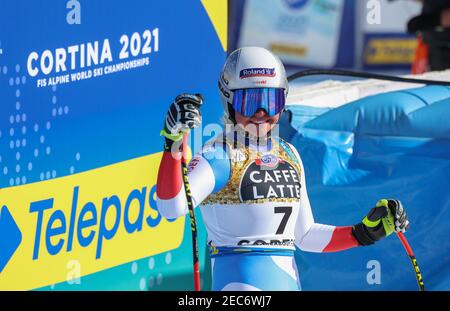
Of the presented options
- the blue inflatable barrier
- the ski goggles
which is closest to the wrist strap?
the ski goggles

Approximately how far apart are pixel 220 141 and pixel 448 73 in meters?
3.65

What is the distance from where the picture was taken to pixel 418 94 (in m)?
6.44

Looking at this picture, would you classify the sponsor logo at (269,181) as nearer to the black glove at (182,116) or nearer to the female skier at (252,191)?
the female skier at (252,191)

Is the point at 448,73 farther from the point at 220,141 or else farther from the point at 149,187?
the point at 220,141

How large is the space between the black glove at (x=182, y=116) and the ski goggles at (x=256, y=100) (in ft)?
1.33

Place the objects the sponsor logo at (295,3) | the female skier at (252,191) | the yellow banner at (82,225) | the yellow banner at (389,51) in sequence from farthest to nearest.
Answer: the yellow banner at (389,51) → the sponsor logo at (295,3) → the yellow banner at (82,225) → the female skier at (252,191)

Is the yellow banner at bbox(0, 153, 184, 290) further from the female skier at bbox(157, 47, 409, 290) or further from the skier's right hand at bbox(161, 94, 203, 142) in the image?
the skier's right hand at bbox(161, 94, 203, 142)

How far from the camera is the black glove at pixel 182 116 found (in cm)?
411

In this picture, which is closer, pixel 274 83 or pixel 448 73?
pixel 274 83

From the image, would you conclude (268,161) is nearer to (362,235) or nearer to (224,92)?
(224,92)

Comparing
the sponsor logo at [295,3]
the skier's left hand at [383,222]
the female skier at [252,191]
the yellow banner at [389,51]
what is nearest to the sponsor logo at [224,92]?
the female skier at [252,191]

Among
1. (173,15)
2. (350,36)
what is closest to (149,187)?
(173,15)

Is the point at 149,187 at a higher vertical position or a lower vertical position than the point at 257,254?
higher
